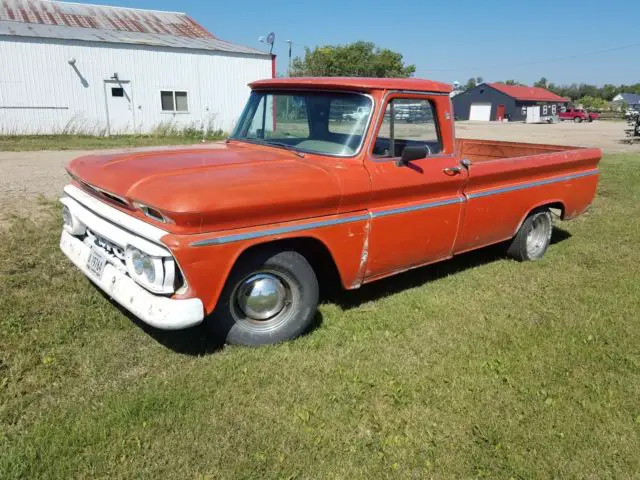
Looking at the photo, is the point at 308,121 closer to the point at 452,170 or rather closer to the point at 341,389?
the point at 452,170

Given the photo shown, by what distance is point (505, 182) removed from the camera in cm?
487

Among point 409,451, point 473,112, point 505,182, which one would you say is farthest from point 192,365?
point 473,112

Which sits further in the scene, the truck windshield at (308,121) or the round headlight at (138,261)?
the truck windshield at (308,121)

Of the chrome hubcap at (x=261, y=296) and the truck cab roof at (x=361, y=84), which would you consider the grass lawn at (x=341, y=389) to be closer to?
the chrome hubcap at (x=261, y=296)

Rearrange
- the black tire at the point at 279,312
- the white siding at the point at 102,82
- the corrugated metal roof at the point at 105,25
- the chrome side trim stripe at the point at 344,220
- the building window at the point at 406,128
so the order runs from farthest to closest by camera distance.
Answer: the corrugated metal roof at the point at 105,25 < the white siding at the point at 102,82 < the building window at the point at 406,128 < the black tire at the point at 279,312 < the chrome side trim stripe at the point at 344,220

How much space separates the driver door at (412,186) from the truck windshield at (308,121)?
0.18 m

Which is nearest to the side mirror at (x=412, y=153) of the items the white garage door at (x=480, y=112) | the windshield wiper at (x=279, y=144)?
the windshield wiper at (x=279, y=144)

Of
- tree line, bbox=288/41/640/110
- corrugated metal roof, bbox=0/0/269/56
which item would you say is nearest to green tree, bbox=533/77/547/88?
tree line, bbox=288/41/640/110

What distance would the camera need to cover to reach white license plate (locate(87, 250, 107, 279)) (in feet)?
11.5

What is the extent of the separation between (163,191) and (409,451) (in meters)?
1.97

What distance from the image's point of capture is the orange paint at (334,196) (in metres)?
3.03

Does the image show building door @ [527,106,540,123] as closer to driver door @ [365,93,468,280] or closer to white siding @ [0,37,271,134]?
white siding @ [0,37,271,134]

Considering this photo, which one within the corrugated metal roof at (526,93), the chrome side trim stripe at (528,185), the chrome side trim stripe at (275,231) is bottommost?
the chrome side trim stripe at (275,231)

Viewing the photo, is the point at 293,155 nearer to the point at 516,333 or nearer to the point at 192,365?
the point at 192,365
